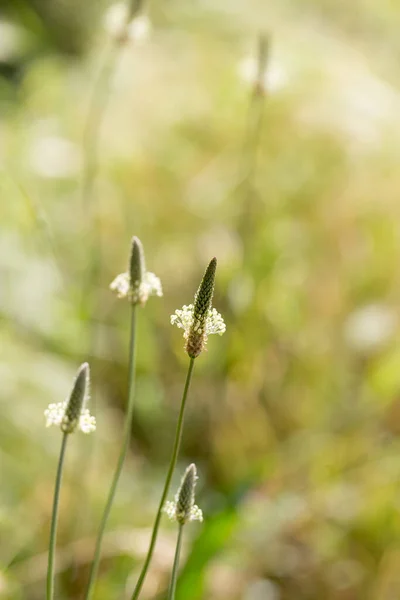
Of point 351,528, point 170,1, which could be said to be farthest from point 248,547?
point 170,1

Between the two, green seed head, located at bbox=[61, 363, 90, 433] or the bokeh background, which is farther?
the bokeh background

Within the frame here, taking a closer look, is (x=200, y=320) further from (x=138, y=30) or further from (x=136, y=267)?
(x=138, y=30)

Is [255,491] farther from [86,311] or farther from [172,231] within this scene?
[172,231]

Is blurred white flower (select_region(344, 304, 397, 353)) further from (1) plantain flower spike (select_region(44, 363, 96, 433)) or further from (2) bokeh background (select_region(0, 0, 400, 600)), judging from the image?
(1) plantain flower spike (select_region(44, 363, 96, 433))

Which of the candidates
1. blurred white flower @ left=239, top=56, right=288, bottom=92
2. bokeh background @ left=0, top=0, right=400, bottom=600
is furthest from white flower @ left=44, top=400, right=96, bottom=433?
blurred white flower @ left=239, top=56, right=288, bottom=92

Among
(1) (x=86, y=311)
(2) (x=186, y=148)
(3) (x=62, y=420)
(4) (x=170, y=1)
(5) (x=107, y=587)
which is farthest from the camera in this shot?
(4) (x=170, y=1)

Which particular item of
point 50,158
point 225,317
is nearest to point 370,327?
point 225,317

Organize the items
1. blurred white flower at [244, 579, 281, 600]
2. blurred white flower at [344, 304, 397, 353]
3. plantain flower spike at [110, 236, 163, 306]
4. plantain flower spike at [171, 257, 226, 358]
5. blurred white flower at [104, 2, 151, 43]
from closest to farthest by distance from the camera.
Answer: plantain flower spike at [171, 257, 226, 358], plantain flower spike at [110, 236, 163, 306], blurred white flower at [104, 2, 151, 43], blurred white flower at [244, 579, 281, 600], blurred white flower at [344, 304, 397, 353]

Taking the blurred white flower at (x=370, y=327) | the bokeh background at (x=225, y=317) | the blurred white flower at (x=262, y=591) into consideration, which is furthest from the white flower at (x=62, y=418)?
the blurred white flower at (x=370, y=327)
